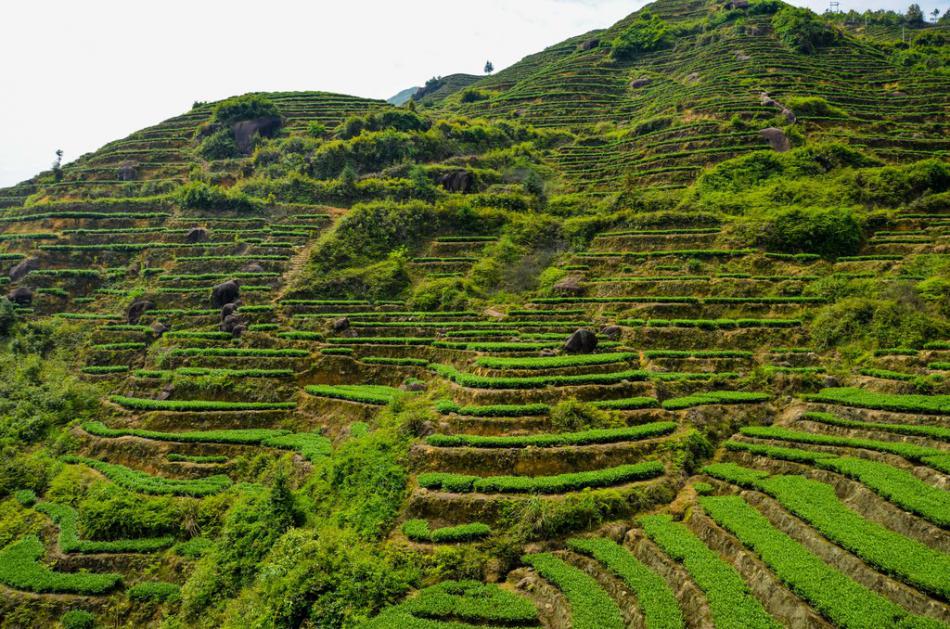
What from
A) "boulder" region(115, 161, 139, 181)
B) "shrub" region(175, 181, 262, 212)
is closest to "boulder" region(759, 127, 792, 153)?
"shrub" region(175, 181, 262, 212)

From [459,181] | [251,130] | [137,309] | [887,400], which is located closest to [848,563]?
[887,400]

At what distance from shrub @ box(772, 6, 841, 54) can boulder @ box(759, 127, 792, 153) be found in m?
34.8

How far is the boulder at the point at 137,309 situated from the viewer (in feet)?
138

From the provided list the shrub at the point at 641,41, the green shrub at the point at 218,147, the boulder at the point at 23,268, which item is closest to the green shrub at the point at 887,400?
the boulder at the point at 23,268

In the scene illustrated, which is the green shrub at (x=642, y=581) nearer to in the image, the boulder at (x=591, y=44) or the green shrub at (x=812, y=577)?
the green shrub at (x=812, y=577)

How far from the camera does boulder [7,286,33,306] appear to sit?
44250 mm

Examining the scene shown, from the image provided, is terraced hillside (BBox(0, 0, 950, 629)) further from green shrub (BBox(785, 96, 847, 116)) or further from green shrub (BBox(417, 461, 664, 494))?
green shrub (BBox(785, 96, 847, 116))

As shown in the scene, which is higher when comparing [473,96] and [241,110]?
[473,96]

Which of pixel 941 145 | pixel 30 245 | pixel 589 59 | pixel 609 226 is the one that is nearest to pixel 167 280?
pixel 30 245

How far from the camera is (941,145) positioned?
46.8 metres

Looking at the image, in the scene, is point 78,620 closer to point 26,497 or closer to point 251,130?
point 26,497

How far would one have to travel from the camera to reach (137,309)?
4238 centimetres

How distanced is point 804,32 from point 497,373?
271 feet

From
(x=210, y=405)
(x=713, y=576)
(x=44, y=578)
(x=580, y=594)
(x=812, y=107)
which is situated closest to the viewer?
(x=713, y=576)
